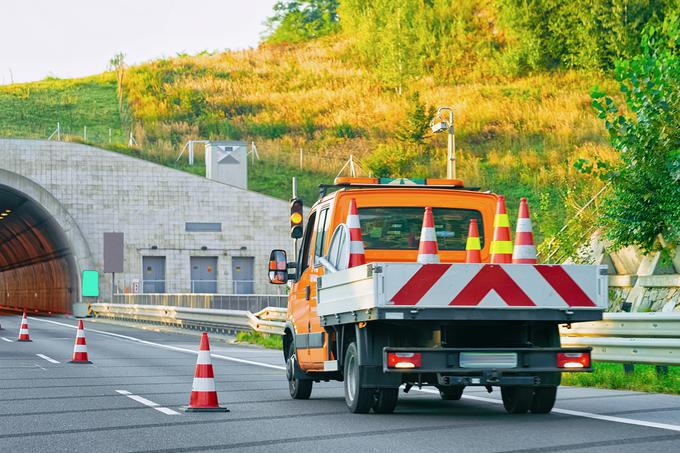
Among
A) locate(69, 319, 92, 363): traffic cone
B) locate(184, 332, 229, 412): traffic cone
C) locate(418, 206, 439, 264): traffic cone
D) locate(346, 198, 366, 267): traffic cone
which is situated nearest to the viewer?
locate(418, 206, 439, 264): traffic cone

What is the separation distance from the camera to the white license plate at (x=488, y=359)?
11.3 m

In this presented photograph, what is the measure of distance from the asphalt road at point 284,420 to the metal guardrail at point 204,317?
39.0ft

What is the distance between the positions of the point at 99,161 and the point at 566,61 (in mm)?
36727

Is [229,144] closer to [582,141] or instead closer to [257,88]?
[582,141]

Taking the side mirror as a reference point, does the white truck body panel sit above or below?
→ below

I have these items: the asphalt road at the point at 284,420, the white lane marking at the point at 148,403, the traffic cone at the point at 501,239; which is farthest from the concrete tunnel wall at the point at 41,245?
the traffic cone at the point at 501,239

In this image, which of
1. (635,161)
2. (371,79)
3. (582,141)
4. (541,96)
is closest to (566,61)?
(541,96)

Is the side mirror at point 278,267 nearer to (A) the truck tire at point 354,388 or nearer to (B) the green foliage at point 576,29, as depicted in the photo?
(A) the truck tire at point 354,388

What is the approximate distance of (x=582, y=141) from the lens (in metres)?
70.5

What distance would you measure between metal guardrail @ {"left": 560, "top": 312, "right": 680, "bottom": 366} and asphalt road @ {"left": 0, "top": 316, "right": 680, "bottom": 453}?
0.51 m

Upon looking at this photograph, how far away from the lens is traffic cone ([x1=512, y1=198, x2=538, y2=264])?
11898 mm

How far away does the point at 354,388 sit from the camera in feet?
39.9

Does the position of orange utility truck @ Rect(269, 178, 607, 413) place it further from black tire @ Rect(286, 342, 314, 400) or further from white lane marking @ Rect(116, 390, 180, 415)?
white lane marking @ Rect(116, 390, 180, 415)

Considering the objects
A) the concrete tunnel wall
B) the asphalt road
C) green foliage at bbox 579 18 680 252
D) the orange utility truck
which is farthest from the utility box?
the orange utility truck
